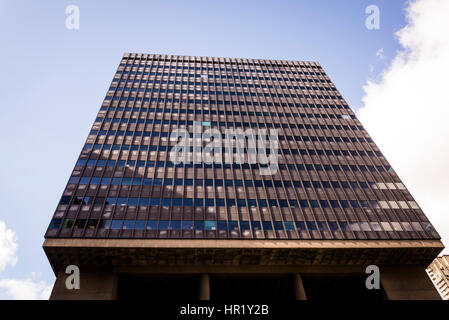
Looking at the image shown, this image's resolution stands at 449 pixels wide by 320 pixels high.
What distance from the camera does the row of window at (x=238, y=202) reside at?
125 feet

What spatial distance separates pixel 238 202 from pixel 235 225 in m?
4.05

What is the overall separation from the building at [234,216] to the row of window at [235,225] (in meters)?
0.15

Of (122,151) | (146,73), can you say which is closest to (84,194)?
(122,151)

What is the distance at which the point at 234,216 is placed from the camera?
125 ft

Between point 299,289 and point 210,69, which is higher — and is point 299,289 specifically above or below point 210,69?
below

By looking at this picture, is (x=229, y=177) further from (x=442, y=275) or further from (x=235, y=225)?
(x=442, y=275)

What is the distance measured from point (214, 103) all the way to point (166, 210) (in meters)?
29.1

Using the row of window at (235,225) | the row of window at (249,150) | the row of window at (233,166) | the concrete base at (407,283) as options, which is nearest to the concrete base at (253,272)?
the concrete base at (407,283)

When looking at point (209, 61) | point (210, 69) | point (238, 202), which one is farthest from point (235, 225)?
point (209, 61)

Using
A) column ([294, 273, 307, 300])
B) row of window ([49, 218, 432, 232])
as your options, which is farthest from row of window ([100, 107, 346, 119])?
column ([294, 273, 307, 300])

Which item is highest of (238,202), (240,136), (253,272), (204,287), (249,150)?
(240,136)

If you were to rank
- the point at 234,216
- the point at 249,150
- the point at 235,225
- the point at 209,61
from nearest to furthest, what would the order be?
the point at 235,225 → the point at 234,216 → the point at 249,150 → the point at 209,61

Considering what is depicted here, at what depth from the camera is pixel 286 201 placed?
41062 mm

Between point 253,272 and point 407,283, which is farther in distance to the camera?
point 253,272
